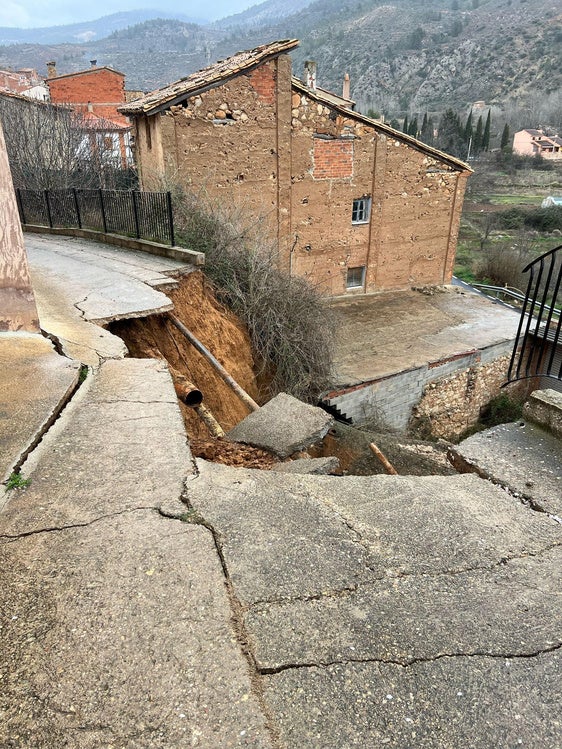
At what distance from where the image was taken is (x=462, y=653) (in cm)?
228

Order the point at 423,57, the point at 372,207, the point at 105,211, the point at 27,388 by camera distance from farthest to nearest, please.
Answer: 1. the point at 423,57
2. the point at 372,207
3. the point at 105,211
4. the point at 27,388

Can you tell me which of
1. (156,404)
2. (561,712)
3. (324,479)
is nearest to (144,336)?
(156,404)

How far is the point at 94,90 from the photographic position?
3528 centimetres

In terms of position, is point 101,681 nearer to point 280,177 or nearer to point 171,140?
point 171,140

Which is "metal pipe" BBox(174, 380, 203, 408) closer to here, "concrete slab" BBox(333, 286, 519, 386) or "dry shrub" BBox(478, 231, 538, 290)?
"concrete slab" BBox(333, 286, 519, 386)

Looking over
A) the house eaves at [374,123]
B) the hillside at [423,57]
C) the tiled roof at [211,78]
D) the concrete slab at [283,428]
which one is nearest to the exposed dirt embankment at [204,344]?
the concrete slab at [283,428]

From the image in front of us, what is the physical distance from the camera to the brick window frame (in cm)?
1723

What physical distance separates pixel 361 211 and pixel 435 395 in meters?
7.41

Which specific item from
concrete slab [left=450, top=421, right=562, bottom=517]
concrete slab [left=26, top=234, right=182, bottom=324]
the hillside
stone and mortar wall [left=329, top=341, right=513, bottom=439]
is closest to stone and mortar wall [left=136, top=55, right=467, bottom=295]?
concrete slab [left=26, top=234, right=182, bottom=324]

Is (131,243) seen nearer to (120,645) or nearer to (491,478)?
(491,478)

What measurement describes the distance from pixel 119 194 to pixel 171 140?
3212 mm

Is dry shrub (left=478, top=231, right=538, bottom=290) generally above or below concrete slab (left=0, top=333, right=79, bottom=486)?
below

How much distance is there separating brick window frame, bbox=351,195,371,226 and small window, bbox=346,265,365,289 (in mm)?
1564

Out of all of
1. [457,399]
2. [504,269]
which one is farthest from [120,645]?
[504,269]
